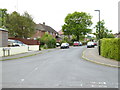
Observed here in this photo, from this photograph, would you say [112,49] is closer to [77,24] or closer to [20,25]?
[20,25]

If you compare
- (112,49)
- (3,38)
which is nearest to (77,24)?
(3,38)

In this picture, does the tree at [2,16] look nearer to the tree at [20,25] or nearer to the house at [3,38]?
the tree at [20,25]

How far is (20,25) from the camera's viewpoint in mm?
41281

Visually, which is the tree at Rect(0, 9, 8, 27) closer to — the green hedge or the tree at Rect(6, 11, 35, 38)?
the tree at Rect(6, 11, 35, 38)

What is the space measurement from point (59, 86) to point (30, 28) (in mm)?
37146

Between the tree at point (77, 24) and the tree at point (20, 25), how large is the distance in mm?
30559

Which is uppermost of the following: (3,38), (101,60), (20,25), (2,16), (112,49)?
(2,16)

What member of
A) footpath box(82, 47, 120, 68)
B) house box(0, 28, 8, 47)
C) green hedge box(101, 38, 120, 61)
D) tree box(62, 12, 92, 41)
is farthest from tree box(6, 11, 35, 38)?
tree box(62, 12, 92, 41)

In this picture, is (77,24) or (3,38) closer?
(3,38)

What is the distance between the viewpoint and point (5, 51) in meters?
21.8

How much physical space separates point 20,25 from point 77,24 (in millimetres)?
35409

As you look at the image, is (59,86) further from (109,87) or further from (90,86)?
(109,87)

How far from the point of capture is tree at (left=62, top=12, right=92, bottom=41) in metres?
71.2

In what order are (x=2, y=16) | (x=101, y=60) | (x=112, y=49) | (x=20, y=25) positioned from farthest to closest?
(x=2, y=16) → (x=20, y=25) → (x=112, y=49) → (x=101, y=60)
